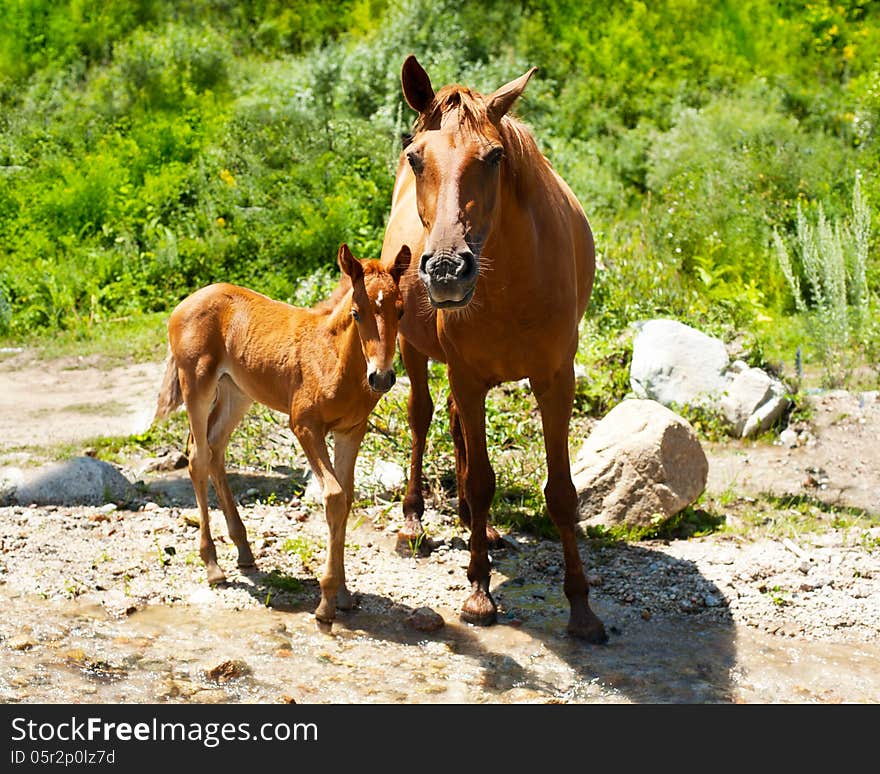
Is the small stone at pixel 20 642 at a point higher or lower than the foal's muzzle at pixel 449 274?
lower

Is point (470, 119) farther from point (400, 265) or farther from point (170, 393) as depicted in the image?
point (170, 393)

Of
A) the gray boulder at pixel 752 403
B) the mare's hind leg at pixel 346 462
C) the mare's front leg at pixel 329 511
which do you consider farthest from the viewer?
the gray boulder at pixel 752 403

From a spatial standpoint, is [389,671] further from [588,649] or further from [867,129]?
[867,129]

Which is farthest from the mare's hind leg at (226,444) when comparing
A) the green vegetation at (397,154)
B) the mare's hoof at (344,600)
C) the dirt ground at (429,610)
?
the green vegetation at (397,154)

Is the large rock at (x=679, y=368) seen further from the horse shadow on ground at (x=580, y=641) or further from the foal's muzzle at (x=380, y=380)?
the foal's muzzle at (x=380, y=380)

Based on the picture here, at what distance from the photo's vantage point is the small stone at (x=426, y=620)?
513cm

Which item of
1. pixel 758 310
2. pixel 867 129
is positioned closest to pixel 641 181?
pixel 867 129

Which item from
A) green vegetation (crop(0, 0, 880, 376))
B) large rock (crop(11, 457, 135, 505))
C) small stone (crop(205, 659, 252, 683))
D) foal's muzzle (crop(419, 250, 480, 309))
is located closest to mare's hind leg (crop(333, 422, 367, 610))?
small stone (crop(205, 659, 252, 683))

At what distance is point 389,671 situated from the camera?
15.4 ft

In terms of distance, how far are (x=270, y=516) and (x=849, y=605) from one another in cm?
331

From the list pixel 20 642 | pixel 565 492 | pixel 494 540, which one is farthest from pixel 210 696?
A: pixel 494 540

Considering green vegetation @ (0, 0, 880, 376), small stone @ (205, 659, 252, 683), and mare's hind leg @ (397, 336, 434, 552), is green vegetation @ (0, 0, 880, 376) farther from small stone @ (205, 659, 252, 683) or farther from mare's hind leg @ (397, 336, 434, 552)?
small stone @ (205, 659, 252, 683)

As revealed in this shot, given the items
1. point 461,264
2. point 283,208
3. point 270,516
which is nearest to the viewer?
point 461,264

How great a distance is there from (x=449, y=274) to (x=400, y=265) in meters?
1.01
